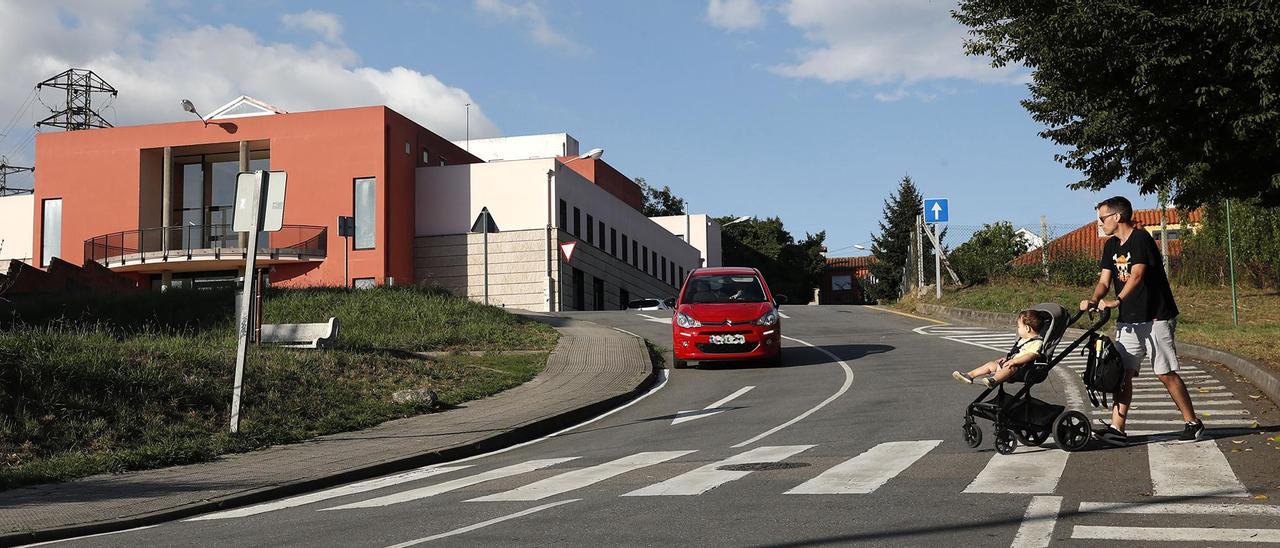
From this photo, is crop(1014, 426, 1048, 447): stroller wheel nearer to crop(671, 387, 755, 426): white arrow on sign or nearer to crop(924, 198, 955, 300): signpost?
crop(671, 387, 755, 426): white arrow on sign

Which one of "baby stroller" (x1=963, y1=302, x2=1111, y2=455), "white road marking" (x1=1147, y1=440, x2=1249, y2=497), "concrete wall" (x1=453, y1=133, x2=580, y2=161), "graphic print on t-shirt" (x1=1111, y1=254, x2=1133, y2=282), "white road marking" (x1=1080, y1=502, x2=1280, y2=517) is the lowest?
"white road marking" (x1=1080, y1=502, x2=1280, y2=517)

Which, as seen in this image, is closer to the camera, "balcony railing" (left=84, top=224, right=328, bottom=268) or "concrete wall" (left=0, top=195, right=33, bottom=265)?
"balcony railing" (left=84, top=224, right=328, bottom=268)

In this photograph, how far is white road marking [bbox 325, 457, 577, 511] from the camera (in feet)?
28.2

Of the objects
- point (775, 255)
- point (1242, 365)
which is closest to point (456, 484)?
point (1242, 365)

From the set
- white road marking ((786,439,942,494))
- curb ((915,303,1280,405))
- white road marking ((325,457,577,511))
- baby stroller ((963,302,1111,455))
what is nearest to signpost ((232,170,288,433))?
white road marking ((325,457,577,511))

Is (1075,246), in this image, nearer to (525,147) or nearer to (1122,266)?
(1122,266)

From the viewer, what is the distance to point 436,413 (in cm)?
1521

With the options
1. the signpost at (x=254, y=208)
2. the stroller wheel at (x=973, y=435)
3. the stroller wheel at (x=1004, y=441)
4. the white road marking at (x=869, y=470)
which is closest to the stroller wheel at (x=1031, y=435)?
the stroller wheel at (x=1004, y=441)

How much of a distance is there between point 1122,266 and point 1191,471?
85.3 inches

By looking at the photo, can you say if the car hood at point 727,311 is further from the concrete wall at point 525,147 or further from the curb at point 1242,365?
the concrete wall at point 525,147

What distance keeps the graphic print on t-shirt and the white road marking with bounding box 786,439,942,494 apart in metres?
2.04

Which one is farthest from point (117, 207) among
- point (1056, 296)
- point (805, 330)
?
point (1056, 296)

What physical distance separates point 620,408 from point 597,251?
4434 centimetres

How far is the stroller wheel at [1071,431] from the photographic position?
9.28 metres
